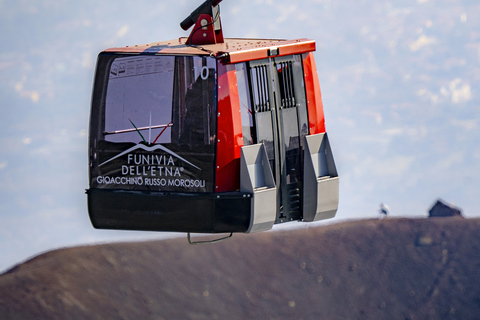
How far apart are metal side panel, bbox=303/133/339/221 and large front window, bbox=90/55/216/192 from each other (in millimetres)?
1539

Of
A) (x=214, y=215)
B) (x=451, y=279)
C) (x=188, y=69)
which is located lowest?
(x=451, y=279)

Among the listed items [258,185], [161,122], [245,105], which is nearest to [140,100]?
[161,122]

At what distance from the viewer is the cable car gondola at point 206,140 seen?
13.0 meters

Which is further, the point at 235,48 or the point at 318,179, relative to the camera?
the point at 318,179

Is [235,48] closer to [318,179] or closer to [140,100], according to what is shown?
[140,100]

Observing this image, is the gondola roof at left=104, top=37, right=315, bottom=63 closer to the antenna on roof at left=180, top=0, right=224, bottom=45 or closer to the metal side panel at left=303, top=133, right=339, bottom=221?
the antenna on roof at left=180, top=0, right=224, bottom=45

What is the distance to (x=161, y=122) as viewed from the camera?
1294cm

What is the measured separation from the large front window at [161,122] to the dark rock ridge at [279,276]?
139 ft

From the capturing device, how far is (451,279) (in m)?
63.1

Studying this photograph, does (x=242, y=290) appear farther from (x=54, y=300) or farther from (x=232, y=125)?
(x=232, y=125)

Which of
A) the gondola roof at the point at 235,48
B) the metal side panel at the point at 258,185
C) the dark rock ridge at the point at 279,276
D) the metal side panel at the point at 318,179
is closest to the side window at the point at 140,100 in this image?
the gondola roof at the point at 235,48

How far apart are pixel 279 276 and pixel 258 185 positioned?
4940cm

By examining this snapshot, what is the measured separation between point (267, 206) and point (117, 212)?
2.11 metres

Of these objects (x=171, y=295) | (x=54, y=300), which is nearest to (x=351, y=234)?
(x=171, y=295)
